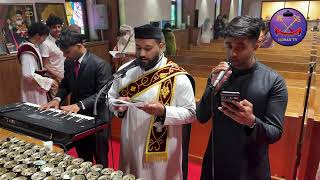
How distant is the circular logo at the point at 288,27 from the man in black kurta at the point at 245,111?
56.9 inches

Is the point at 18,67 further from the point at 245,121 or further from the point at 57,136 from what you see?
the point at 245,121

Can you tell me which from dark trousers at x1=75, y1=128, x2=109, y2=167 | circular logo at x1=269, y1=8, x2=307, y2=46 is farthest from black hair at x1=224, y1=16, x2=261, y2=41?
dark trousers at x1=75, y1=128, x2=109, y2=167

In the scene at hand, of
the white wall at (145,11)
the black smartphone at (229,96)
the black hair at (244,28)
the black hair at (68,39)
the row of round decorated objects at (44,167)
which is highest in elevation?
the white wall at (145,11)

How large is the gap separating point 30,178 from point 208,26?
364 inches

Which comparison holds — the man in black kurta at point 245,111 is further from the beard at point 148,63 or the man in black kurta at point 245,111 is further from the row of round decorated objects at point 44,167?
the row of round decorated objects at point 44,167

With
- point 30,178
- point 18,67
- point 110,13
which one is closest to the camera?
point 30,178

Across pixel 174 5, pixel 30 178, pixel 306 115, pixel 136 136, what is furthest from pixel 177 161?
pixel 174 5

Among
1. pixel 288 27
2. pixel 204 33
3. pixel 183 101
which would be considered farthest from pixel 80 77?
pixel 204 33

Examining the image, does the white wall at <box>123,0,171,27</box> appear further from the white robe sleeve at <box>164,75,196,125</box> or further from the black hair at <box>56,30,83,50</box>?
the white robe sleeve at <box>164,75,196,125</box>

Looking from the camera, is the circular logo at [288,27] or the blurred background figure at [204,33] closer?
the circular logo at [288,27]

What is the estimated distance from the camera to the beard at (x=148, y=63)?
68.5 inches

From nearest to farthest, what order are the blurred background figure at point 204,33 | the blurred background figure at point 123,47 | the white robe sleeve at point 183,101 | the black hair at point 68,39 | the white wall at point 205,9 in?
the white robe sleeve at point 183,101
the black hair at point 68,39
the blurred background figure at point 123,47
the blurred background figure at point 204,33
the white wall at point 205,9

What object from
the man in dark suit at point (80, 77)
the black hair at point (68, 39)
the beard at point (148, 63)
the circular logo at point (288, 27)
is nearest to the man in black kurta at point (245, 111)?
the beard at point (148, 63)

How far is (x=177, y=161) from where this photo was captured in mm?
1922
